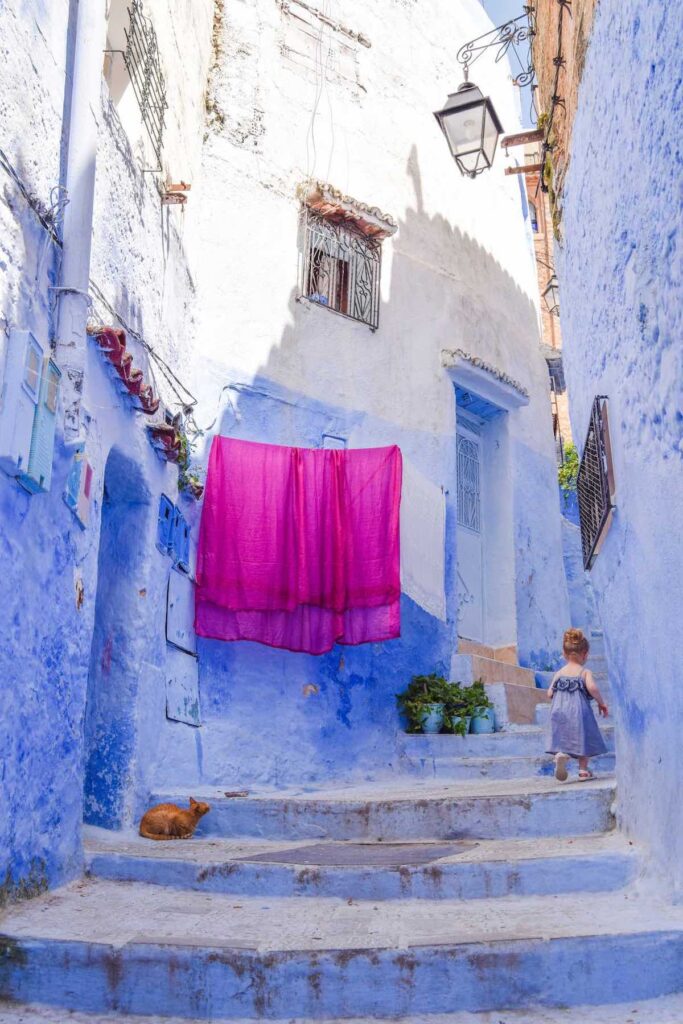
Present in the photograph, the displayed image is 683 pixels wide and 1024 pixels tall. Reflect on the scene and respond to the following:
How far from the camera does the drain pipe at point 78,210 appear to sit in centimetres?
477

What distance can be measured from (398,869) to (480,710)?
12.1ft

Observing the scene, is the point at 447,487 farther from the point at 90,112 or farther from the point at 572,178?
the point at 90,112

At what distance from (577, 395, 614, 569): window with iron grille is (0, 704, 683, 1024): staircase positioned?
4.60ft

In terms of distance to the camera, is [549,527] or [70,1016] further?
[549,527]

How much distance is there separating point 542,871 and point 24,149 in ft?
13.1

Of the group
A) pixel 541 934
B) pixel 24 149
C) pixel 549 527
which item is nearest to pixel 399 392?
pixel 549 527

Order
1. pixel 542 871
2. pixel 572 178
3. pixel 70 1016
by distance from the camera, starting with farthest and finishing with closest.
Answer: pixel 572 178 < pixel 542 871 < pixel 70 1016

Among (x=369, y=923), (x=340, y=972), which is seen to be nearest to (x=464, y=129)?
(x=369, y=923)

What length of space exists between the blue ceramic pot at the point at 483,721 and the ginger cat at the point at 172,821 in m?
2.92

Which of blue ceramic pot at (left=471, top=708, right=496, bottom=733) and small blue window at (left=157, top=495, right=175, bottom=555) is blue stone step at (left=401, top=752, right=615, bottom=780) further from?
Answer: small blue window at (left=157, top=495, right=175, bottom=555)

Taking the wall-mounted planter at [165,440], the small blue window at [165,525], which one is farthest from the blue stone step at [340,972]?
the wall-mounted planter at [165,440]

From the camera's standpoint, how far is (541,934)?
11.8 feet

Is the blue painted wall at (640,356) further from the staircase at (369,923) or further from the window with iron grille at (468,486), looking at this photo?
the window with iron grille at (468,486)

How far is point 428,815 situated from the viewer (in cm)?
534
